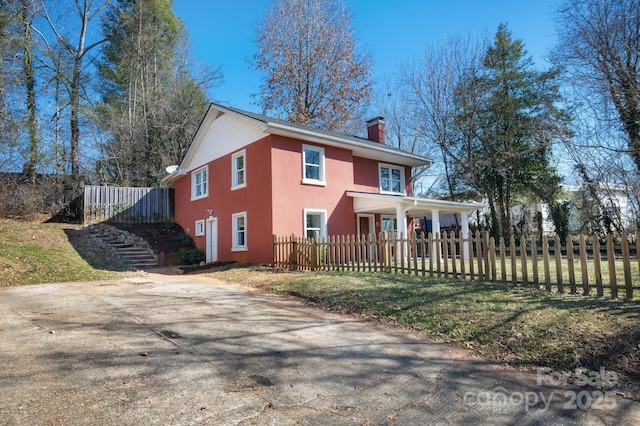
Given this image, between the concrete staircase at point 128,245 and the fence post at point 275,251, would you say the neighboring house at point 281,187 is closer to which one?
the fence post at point 275,251

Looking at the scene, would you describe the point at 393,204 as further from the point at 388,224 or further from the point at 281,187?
the point at 281,187

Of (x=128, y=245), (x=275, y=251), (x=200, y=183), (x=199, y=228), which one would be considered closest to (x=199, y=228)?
(x=199, y=228)

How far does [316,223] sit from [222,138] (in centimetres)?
607

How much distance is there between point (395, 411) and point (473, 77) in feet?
87.6

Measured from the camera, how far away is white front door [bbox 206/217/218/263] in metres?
17.1

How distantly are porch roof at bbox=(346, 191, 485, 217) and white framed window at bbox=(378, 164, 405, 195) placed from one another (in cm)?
178

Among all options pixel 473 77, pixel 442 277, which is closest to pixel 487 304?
pixel 442 277

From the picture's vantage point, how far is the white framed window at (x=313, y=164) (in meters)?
15.0

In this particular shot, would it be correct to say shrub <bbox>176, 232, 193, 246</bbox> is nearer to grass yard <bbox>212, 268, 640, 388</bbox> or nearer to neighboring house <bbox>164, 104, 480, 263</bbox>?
neighboring house <bbox>164, 104, 480, 263</bbox>

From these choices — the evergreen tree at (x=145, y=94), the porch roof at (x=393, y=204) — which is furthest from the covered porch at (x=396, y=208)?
the evergreen tree at (x=145, y=94)

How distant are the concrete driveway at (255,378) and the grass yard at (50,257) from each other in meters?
5.30

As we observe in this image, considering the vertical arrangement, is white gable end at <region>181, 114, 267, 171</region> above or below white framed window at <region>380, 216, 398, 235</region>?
above

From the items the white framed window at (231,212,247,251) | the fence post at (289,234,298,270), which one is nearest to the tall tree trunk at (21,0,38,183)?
the white framed window at (231,212,247,251)

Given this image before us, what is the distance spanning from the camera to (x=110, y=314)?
611 centimetres
